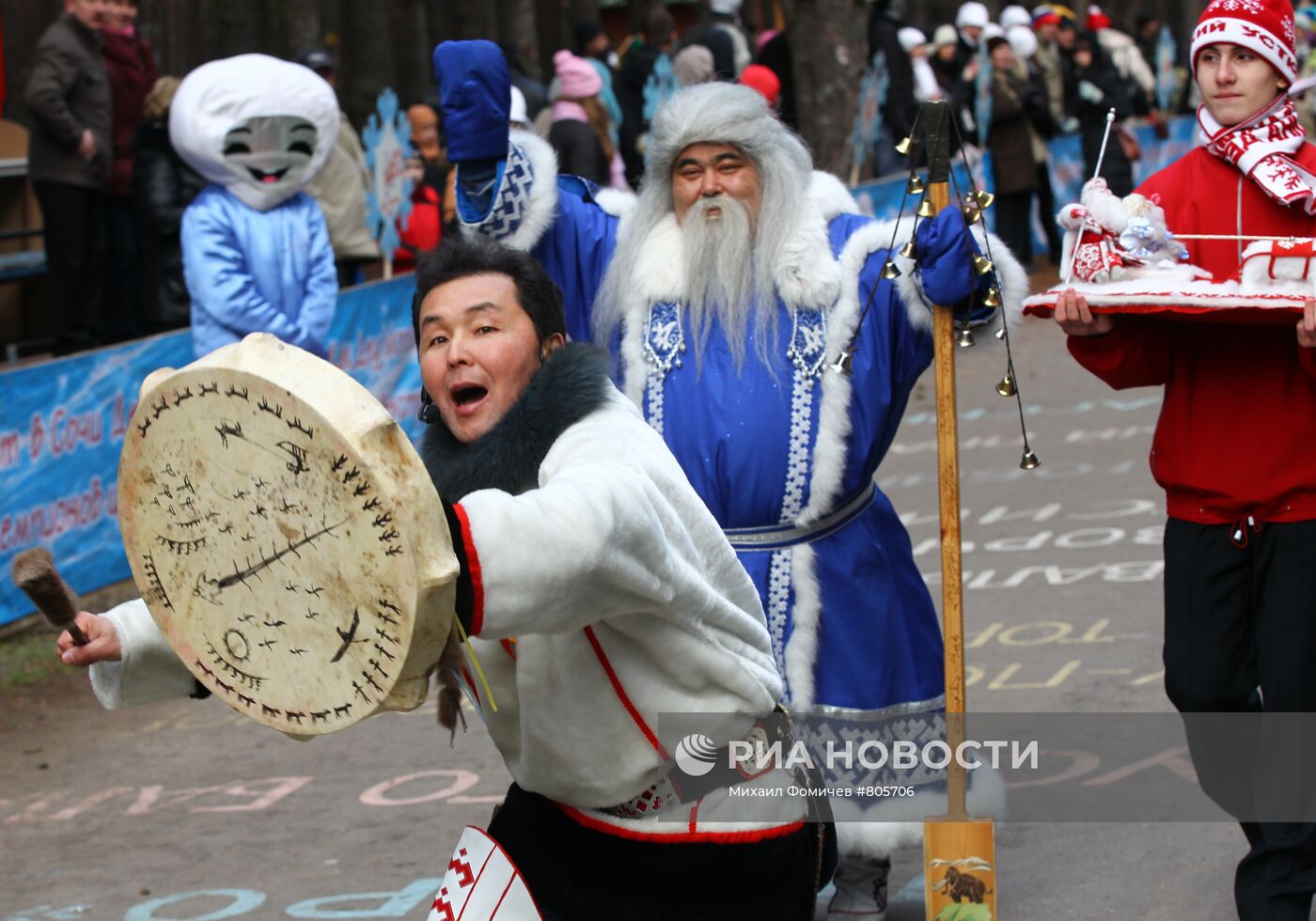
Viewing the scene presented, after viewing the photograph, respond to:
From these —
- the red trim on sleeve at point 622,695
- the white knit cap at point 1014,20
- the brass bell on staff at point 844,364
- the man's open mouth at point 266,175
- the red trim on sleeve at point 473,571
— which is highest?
the white knit cap at point 1014,20

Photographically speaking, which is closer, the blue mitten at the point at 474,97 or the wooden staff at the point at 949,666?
the wooden staff at the point at 949,666

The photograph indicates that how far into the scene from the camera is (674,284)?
4.61 metres

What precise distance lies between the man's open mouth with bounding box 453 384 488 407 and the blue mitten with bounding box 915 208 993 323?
178 centimetres

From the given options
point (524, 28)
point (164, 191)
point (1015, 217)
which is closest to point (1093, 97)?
point (1015, 217)

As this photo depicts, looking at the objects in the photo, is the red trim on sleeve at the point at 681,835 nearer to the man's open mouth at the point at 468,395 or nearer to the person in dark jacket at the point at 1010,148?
the man's open mouth at the point at 468,395

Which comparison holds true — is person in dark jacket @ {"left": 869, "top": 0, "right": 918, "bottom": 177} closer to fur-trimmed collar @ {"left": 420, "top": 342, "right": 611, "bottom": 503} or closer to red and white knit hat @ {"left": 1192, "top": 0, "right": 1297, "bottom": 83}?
red and white knit hat @ {"left": 1192, "top": 0, "right": 1297, "bottom": 83}

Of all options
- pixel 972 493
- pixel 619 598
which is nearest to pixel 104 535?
pixel 972 493

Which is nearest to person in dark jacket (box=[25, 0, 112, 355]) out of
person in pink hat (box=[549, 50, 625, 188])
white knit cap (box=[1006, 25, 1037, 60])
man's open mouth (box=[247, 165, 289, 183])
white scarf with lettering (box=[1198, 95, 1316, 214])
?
man's open mouth (box=[247, 165, 289, 183])

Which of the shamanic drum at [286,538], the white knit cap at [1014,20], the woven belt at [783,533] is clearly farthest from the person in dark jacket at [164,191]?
the white knit cap at [1014,20]

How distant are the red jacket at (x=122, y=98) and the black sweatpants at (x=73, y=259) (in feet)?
0.44

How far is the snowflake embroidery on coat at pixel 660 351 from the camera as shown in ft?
14.9

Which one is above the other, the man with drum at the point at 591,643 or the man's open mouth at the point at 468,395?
the man's open mouth at the point at 468,395

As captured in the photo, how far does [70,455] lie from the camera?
7.87 meters

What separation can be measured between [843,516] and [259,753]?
268cm
